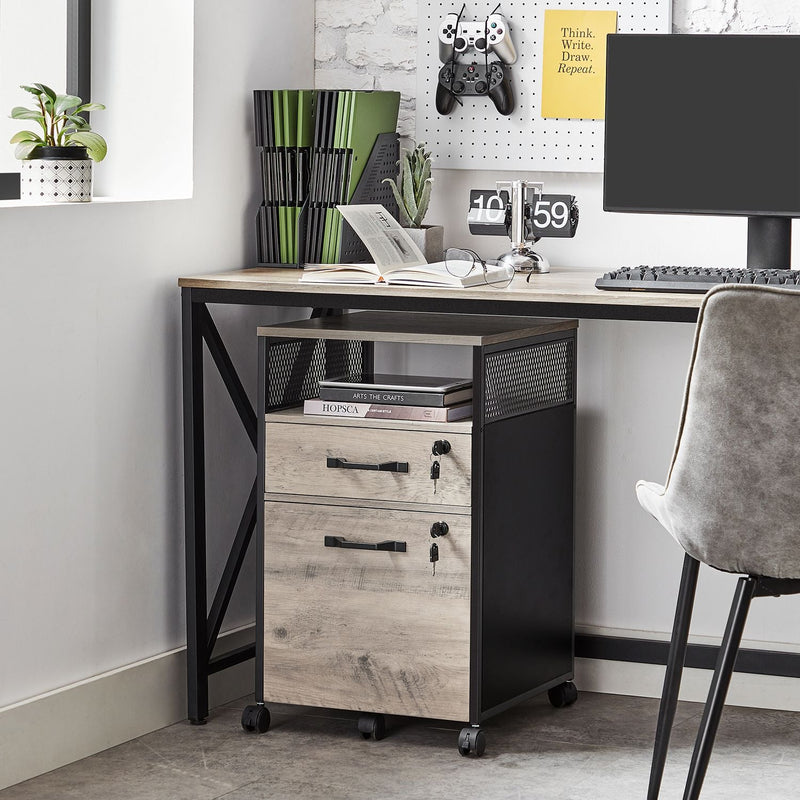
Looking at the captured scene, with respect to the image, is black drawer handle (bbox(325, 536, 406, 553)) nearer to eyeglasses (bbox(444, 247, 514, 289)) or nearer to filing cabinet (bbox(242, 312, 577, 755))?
filing cabinet (bbox(242, 312, 577, 755))

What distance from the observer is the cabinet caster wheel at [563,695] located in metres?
3.00

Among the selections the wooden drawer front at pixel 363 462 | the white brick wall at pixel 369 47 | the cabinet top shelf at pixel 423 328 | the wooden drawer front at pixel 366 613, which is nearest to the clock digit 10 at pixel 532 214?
the cabinet top shelf at pixel 423 328

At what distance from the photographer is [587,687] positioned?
10.3 feet

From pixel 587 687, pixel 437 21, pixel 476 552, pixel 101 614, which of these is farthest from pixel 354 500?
pixel 437 21

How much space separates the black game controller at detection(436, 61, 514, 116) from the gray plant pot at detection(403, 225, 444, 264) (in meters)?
0.28

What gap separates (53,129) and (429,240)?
0.79 m

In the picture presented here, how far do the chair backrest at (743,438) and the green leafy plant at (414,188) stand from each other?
1.14m

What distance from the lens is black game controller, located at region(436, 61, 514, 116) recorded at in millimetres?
3107

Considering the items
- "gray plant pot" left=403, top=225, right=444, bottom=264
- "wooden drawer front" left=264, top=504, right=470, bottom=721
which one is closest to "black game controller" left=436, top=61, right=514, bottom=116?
"gray plant pot" left=403, top=225, right=444, bottom=264

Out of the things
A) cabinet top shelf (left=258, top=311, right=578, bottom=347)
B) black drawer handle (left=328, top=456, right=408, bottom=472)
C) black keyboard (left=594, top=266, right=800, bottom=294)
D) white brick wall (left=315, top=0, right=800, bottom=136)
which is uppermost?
white brick wall (left=315, top=0, right=800, bottom=136)

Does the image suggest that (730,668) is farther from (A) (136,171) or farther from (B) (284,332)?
(A) (136,171)

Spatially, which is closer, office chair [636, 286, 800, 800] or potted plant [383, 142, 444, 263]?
office chair [636, 286, 800, 800]

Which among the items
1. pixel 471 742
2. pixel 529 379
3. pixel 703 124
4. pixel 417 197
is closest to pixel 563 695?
pixel 471 742

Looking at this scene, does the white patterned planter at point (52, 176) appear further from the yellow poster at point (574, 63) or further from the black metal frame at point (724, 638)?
the black metal frame at point (724, 638)
